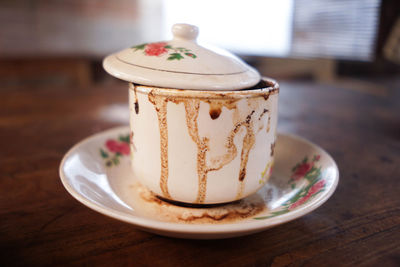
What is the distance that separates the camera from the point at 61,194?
1.43 ft

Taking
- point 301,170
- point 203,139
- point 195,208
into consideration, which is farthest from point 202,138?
point 301,170

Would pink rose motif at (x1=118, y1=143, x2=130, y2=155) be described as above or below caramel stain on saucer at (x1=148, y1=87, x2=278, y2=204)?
below

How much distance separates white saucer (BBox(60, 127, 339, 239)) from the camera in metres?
0.29

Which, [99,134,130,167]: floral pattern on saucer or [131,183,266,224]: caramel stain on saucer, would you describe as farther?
[99,134,130,167]: floral pattern on saucer

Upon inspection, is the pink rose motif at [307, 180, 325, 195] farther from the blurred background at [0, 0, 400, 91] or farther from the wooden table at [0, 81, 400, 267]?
the blurred background at [0, 0, 400, 91]

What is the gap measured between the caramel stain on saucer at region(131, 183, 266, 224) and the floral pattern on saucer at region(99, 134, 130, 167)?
142 mm

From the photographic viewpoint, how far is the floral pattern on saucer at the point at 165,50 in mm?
380

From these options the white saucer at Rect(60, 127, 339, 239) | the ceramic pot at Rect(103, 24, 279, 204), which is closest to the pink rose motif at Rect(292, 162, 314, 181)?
the white saucer at Rect(60, 127, 339, 239)

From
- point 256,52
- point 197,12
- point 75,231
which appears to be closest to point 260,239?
point 75,231

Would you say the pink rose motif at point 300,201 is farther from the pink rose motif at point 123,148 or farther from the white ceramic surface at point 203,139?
the pink rose motif at point 123,148

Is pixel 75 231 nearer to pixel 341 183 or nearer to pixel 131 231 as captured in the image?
pixel 131 231

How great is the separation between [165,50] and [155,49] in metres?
0.01

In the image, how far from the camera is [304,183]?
0.46m

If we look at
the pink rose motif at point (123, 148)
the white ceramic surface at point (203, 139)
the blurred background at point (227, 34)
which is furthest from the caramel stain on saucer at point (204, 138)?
the blurred background at point (227, 34)
